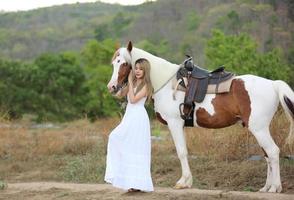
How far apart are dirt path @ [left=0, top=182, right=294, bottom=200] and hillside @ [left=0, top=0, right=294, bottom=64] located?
33519 mm

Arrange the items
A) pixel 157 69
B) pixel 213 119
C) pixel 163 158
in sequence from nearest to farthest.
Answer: pixel 213 119
pixel 157 69
pixel 163 158

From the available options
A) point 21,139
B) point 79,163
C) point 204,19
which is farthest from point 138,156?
point 204,19

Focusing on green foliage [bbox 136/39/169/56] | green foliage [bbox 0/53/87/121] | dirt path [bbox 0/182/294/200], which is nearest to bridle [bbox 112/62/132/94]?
dirt path [bbox 0/182/294/200]

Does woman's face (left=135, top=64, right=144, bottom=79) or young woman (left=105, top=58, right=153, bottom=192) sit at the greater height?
woman's face (left=135, top=64, right=144, bottom=79)

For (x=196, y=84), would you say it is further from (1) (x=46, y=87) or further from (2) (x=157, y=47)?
(2) (x=157, y=47)

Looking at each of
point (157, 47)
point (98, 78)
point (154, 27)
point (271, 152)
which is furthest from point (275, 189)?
point (154, 27)

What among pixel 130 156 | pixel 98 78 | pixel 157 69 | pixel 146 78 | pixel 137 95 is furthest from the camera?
pixel 98 78

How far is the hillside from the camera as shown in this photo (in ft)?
173

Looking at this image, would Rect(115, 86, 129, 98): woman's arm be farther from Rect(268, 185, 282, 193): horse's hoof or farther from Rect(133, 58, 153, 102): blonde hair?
Rect(268, 185, 282, 193): horse's hoof

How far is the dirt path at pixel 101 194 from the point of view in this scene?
23.5 feet

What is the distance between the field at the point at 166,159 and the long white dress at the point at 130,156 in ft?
7.34

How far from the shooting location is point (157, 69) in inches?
316

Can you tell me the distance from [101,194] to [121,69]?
1780 millimetres

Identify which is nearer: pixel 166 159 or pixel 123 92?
pixel 123 92
